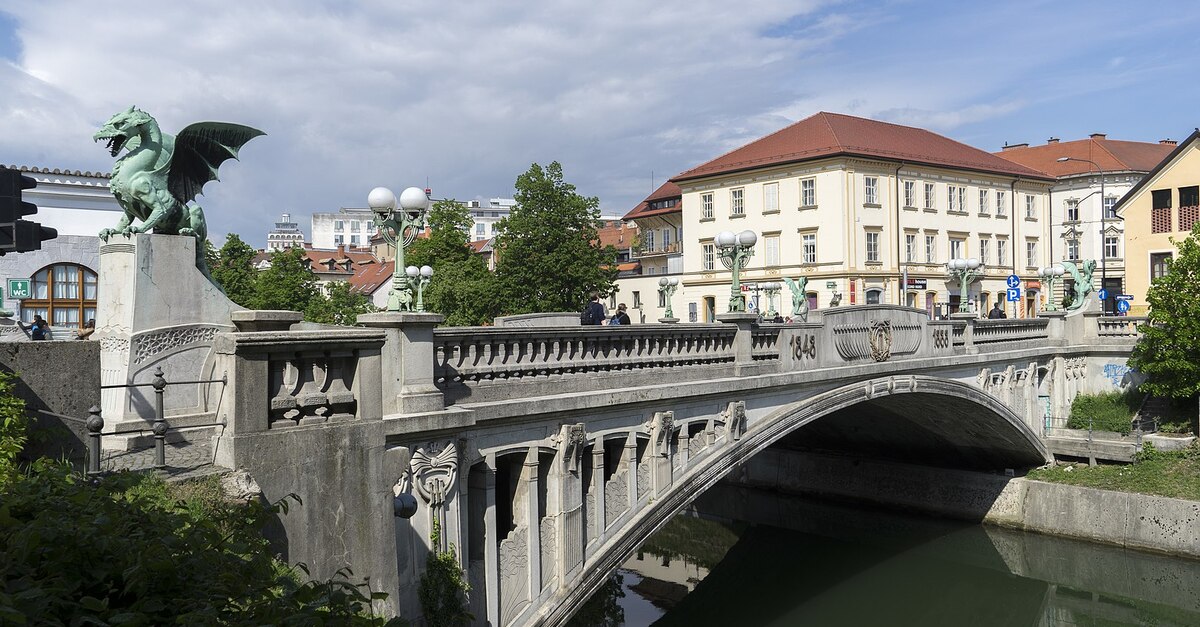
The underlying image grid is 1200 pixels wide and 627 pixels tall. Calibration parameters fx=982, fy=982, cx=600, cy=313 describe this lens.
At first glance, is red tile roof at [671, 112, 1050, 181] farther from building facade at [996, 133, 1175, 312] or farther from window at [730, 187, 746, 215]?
building facade at [996, 133, 1175, 312]

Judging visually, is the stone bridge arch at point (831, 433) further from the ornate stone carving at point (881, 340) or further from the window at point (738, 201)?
the window at point (738, 201)

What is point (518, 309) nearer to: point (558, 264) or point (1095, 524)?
point (558, 264)

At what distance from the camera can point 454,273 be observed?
1779 inches

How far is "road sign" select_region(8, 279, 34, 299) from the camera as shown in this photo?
17656 mm

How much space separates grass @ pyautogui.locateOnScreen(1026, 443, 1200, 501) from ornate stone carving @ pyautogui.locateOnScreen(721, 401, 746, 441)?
1757 cm

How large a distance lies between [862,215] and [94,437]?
154 feet

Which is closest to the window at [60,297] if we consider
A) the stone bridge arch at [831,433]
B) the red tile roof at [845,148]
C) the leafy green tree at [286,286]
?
the stone bridge arch at [831,433]

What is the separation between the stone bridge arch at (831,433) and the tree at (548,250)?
1802 centimetres

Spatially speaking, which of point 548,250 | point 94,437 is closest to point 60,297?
point 94,437

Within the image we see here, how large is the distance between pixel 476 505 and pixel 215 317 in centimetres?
358

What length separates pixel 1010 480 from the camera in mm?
30938

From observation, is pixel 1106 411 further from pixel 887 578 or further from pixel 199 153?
pixel 199 153

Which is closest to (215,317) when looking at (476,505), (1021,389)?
(476,505)

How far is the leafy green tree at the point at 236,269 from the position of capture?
4497 cm
